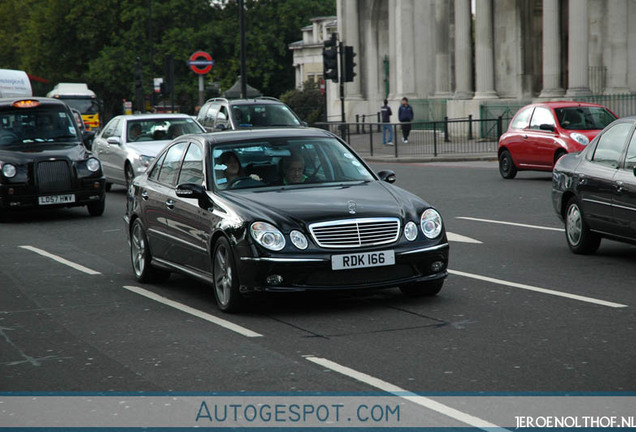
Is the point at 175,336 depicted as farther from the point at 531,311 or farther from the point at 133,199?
the point at 133,199

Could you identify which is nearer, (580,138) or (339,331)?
(339,331)

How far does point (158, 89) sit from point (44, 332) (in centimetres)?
4560

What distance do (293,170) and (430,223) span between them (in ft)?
4.64

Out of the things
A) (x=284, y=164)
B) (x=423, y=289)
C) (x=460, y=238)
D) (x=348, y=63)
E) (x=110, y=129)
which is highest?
(x=348, y=63)

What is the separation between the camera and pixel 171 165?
1132cm

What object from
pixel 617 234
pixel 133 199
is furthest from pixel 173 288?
pixel 617 234

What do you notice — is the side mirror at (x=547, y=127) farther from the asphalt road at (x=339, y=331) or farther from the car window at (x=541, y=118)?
the asphalt road at (x=339, y=331)

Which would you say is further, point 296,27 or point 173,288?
point 296,27

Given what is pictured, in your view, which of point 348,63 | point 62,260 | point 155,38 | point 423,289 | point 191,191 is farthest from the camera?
point 155,38

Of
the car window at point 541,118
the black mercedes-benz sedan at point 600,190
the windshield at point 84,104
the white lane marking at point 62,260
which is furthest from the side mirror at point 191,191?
the windshield at point 84,104

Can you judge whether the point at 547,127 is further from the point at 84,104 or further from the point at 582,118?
the point at 84,104

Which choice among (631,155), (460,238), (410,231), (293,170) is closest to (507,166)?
(460,238)

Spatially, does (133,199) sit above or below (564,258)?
above

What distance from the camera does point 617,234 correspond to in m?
12.0
